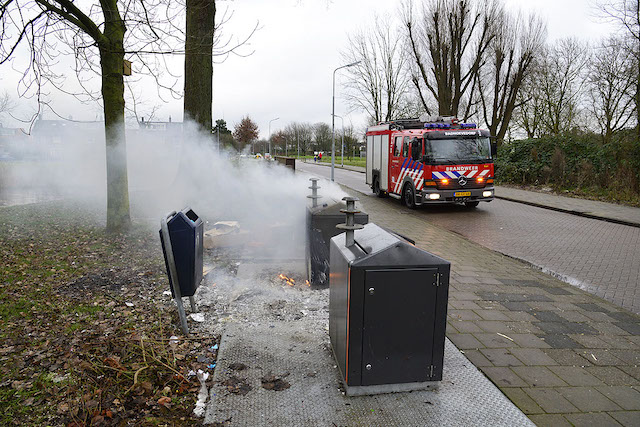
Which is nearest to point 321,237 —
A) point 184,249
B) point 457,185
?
point 184,249

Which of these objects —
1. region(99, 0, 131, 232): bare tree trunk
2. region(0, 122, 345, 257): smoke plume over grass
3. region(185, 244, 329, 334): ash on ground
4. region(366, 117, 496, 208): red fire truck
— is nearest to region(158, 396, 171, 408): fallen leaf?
region(185, 244, 329, 334): ash on ground

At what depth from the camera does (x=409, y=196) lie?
528 inches

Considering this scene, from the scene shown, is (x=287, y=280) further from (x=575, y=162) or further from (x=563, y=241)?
(x=575, y=162)

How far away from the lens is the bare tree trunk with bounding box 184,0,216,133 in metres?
9.10

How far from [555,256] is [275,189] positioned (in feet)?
16.5

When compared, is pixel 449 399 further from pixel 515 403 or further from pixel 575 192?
pixel 575 192

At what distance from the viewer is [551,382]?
3.09m

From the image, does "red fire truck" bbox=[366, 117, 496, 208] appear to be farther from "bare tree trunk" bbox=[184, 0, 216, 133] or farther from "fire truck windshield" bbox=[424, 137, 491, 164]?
"bare tree trunk" bbox=[184, 0, 216, 133]

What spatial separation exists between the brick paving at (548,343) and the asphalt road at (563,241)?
0.59 m

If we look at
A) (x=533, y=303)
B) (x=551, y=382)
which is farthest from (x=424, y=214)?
(x=551, y=382)

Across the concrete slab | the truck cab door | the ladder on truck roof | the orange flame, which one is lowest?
the concrete slab

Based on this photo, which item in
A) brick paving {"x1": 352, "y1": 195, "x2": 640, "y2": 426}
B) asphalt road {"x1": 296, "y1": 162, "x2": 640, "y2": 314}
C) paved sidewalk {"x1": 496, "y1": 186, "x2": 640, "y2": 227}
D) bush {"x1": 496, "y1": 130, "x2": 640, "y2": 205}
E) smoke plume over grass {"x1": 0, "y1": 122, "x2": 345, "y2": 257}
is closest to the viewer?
brick paving {"x1": 352, "y1": 195, "x2": 640, "y2": 426}

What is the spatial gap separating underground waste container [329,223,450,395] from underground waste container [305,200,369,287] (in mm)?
2173

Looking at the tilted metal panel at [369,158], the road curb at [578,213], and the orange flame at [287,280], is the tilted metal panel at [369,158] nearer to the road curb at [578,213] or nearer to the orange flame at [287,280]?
the road curb at [578,213]
